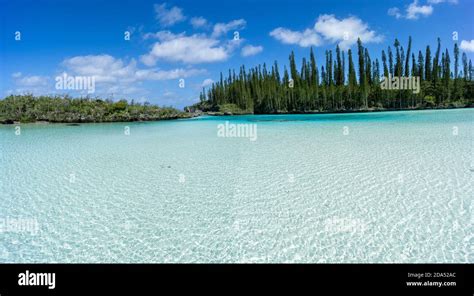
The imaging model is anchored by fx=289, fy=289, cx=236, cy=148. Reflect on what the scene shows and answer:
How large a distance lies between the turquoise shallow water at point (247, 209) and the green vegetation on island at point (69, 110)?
21125 mm

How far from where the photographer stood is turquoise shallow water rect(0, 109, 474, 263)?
3215 mm

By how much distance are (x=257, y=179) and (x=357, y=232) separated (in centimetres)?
267

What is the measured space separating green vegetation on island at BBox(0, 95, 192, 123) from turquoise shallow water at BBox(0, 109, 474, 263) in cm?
2113

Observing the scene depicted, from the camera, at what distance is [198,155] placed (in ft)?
28.8

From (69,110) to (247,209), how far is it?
1100 inches

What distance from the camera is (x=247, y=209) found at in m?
4.36

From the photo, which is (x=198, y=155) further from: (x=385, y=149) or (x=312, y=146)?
(x=385, y=149)
